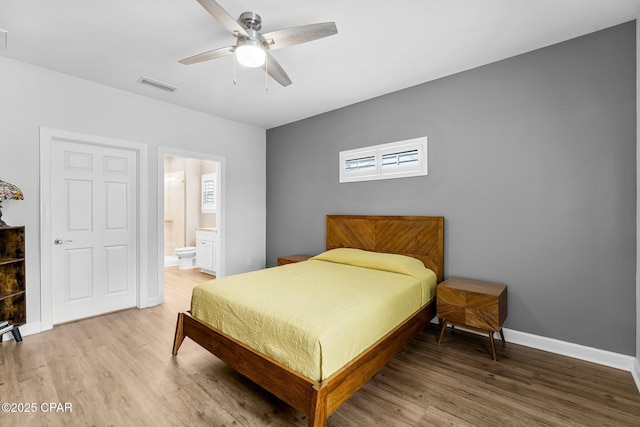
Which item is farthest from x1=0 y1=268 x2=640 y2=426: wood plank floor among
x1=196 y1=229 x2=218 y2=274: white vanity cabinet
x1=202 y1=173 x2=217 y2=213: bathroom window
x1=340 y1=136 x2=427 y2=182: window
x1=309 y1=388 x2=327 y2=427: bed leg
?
x1=202 y1=173 x2=217 y2=213: bathroom window

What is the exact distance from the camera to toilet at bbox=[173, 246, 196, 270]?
5906 mm

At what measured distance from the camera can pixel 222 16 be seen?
177 centimetres

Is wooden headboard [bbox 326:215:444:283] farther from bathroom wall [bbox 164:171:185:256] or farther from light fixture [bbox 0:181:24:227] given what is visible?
bathroom wall [bbox 164:171:185:256]

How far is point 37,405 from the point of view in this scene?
1881 mm

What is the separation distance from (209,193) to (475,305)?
564 cm

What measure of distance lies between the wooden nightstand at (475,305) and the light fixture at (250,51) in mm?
2491

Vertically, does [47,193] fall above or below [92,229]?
above

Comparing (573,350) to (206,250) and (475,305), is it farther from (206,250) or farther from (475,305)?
A: (206,250)

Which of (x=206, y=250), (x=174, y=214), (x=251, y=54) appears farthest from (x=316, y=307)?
(x=174, y=214)

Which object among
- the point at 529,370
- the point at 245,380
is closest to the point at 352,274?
the point at 245,380

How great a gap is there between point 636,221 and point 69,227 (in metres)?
5.36

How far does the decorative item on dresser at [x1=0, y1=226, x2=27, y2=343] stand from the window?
11.8 ft

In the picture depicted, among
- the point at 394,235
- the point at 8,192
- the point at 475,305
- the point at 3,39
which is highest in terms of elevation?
the point at 3,39

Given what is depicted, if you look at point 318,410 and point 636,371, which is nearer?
point 318,410
